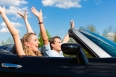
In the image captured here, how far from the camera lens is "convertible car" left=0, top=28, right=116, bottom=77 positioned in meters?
3.37

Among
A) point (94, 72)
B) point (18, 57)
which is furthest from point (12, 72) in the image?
point (94, 72)

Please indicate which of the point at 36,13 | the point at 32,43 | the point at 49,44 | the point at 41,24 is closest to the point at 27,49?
the point at 32,43

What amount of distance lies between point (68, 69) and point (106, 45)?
57 centimetres

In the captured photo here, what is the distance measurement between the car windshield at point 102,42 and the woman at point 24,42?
0.88 m

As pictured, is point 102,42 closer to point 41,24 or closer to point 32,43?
point 32,43

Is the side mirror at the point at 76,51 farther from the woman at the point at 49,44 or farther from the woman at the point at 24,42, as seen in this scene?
the woman at the point at 49,44

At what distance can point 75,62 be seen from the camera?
11.6 ft

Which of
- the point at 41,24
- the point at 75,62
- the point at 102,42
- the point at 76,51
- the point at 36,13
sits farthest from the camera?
the point at 36,13

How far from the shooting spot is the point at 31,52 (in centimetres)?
441

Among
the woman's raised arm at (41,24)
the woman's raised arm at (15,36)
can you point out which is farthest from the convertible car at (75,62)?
the woman's raised arm at (41,24)

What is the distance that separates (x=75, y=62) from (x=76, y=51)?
0.22m

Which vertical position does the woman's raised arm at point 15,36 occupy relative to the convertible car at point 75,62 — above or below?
above

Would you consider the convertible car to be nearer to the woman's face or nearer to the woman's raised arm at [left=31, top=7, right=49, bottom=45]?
the woman's face

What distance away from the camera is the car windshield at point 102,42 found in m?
3.66
